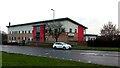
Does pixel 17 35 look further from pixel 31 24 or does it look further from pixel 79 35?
pixel 79 35

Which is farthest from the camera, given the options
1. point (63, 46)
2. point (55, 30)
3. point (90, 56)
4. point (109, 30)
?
point (109, 30)

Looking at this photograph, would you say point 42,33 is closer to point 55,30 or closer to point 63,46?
point 55,30

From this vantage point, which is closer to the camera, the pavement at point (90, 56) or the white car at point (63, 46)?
the pavement at point (90, 56)

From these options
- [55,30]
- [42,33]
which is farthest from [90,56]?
[42,33]

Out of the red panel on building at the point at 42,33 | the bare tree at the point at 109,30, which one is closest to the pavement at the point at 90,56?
the red panel on building at the point at 42,33

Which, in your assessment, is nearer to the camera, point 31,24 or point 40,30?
point 40,30

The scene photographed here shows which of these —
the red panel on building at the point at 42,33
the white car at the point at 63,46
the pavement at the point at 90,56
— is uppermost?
the red panel on building at the point at 42,33


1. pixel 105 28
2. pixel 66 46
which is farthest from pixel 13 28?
pixel 66 46

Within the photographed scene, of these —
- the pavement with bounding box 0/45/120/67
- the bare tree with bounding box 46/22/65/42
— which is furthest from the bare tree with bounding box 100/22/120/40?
the pavement with bounding box 0/45/120/67

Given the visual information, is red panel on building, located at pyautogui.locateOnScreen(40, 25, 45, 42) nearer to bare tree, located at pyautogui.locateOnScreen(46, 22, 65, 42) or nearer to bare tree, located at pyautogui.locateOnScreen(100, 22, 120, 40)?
bare tree, located at pyautogui.locateOnScreen(46, 22, 65, 42)

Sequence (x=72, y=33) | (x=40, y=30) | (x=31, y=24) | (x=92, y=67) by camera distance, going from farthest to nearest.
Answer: (x=31, y=24) → (x=40, y=30) → (x=72, y=33) → (x=92, y=67)

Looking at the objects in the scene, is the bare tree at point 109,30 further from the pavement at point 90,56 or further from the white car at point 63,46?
the pavement at point 90,56

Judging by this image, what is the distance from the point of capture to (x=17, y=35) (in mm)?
105438

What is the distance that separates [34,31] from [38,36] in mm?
3817
